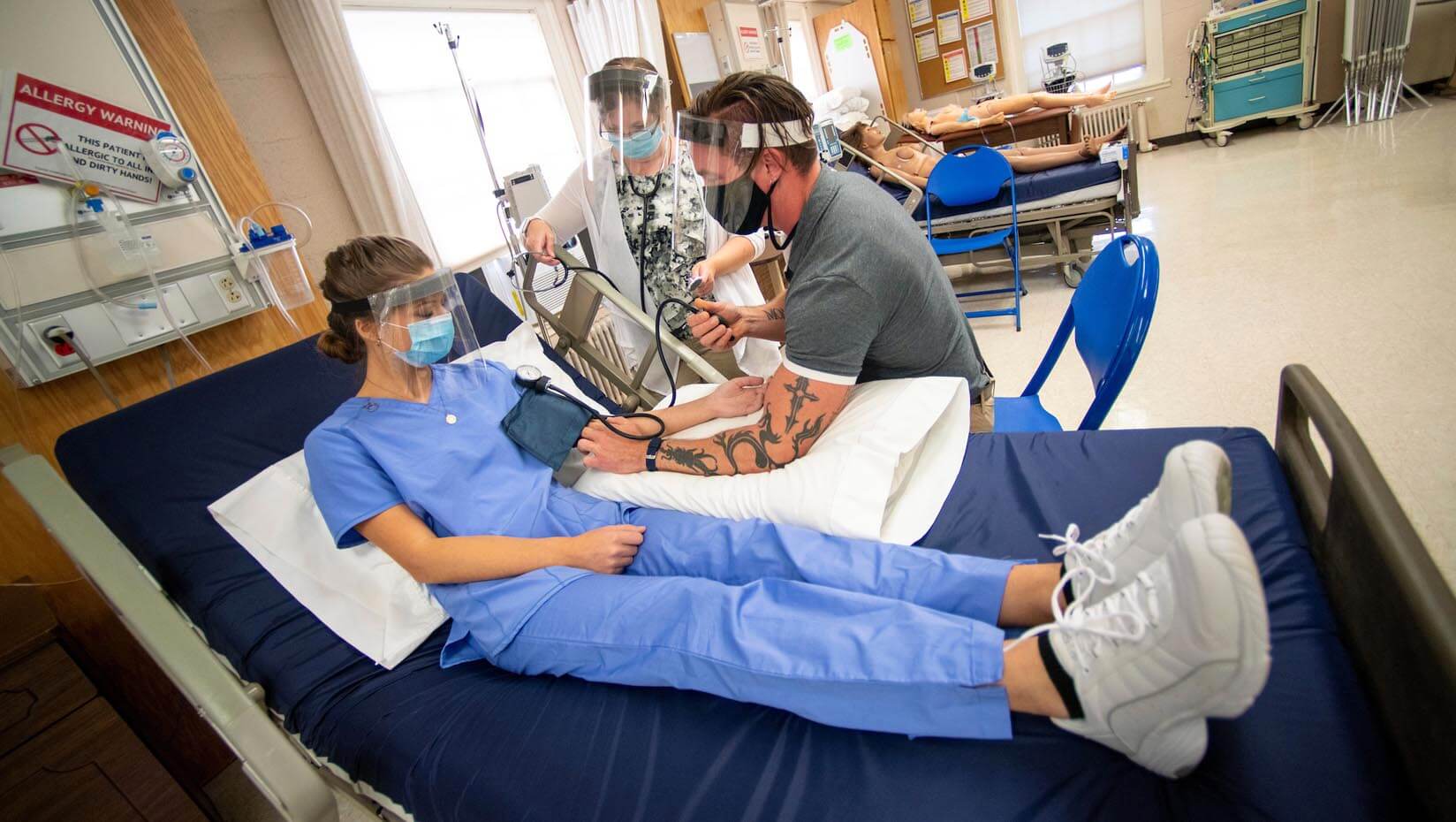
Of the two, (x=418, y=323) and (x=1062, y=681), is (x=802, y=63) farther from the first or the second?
(x=1062, y=681)

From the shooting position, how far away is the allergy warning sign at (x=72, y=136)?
137 centimetres

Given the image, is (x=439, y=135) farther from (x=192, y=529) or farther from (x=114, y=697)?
(x=114, y=697)

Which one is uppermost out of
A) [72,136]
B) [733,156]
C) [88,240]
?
[72,136]

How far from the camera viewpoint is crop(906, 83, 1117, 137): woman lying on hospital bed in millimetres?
4465

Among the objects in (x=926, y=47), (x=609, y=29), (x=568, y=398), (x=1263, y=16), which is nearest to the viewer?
(x=568, y=398)

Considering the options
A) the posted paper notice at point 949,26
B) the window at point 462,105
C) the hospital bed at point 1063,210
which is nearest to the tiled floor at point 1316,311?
the hospital bed at point 1063,210

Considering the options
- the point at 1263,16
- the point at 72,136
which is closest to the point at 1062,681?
the point at 72,136

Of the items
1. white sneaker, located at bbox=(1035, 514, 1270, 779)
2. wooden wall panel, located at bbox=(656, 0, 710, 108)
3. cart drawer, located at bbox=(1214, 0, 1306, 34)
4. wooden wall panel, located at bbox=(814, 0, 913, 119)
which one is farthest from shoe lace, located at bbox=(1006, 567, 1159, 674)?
wooden wall panel, located at bbox=(814, 0, 913, 119)

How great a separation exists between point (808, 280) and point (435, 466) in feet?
2.79

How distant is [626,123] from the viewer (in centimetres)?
162

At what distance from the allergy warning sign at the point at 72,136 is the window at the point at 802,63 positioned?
5.44 m

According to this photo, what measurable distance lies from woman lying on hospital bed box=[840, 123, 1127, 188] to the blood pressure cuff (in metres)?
3.27

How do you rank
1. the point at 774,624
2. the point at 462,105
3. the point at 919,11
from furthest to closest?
the point at 919,11, the point at 462,105, the point at 774,624

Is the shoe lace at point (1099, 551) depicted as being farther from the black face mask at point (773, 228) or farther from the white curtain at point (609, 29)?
the white curtain at point (609, 29)
